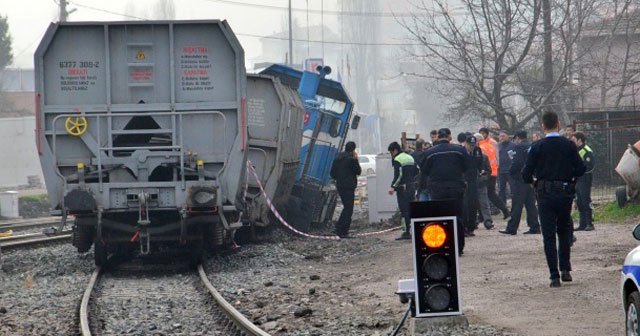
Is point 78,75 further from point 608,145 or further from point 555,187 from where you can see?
point 608,145

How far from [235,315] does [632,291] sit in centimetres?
464

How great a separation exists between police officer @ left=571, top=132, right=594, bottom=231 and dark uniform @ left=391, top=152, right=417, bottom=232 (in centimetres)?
312

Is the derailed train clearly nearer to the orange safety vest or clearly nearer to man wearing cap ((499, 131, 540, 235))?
man wearing cap ((499, 131, 540, 235))

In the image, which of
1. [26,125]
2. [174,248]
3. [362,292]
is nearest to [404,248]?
[174,248]

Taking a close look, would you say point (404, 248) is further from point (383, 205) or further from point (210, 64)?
point (383, 205)

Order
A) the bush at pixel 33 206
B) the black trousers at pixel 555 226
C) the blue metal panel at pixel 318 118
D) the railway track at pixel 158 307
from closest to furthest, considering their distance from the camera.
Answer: the railway track at pixel 158 307, the black trousers at pixel 555 226, the blue metal panel at pixel 318 118, the bush at pixel 33 206

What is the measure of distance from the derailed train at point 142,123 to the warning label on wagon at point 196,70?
14 millimetres

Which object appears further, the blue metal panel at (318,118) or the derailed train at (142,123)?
the blue metal panel at (318,118)

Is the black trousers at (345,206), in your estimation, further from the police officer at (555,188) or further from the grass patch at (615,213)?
the police officer at (555,188)

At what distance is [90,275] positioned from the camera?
648 inches

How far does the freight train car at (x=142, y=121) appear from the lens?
52.7ft

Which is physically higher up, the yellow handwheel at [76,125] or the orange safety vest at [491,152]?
the yellow handwheel at [76,125]

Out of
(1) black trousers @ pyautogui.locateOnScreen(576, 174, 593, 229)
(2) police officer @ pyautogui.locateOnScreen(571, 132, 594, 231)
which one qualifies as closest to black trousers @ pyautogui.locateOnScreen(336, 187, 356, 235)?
(2) police officer @ pyautogui.locateOnScreen(571, 132, 594, 231)

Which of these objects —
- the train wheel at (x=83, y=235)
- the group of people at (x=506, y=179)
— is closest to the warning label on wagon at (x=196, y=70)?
the train wheel at (x=83, y=235)
